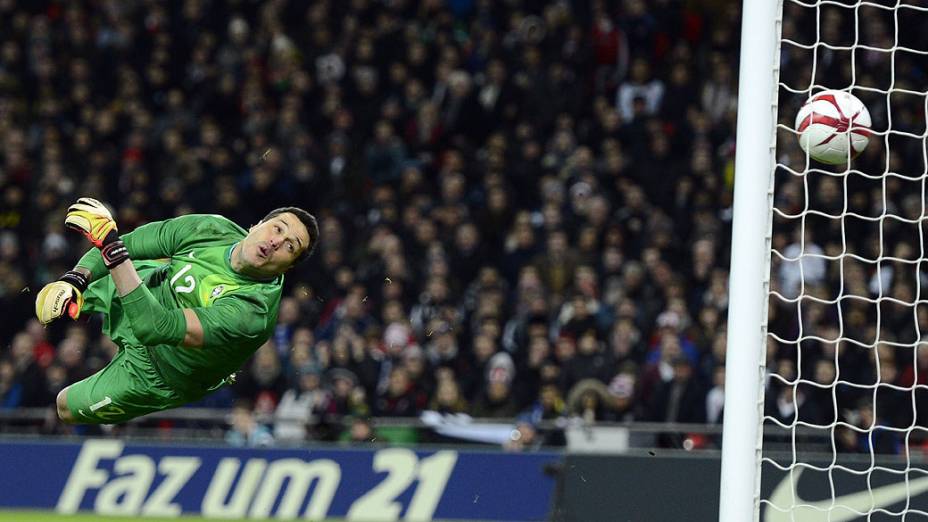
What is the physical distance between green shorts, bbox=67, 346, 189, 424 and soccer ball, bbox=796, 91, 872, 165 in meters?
3.00

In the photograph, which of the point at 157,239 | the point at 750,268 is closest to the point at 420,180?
the point at 157,239

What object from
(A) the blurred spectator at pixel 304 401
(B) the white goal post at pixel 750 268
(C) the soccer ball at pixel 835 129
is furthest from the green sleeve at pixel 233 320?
(A) the blurred spectator at pixel 304 401

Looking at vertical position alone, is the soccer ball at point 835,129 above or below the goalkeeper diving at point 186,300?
above

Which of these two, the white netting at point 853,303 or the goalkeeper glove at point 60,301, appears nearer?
the goalkeeper glove at point 60,301

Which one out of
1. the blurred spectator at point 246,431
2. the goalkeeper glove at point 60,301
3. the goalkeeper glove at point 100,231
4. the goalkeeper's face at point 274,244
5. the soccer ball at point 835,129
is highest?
the soccer ball at point 835,129

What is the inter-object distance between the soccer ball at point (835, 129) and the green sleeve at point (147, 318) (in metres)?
2.74

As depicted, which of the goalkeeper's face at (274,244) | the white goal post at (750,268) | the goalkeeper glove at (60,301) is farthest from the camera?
the goalkeeper's face at (274,244)

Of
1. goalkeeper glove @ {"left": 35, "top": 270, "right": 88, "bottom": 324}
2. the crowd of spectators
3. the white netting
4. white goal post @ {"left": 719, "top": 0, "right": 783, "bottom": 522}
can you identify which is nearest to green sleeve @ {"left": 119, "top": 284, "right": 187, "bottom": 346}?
goalkeeper glove @ {"left": 35, "top": 270, "right": 88, "bottom": 324}

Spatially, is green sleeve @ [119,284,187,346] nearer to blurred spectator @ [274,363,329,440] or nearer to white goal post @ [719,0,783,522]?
white goal post @ [719,0,783,522]

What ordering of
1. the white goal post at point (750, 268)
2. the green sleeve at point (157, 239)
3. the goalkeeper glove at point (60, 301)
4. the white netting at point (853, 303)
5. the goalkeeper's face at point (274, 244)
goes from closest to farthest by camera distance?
1. the white goal post at point (750, 268)
2. the goalkeeper glove at point (60, 301)
3. the goalkeeper's face at point (274, 244)
4. the green sleeve at point (157, 239)
5. the white netting at point (853, 303)

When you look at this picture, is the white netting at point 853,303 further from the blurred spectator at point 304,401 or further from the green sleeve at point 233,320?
the green sleeve at point 233,320

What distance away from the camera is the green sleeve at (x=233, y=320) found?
20.6 ft

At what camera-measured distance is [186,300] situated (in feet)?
21.8

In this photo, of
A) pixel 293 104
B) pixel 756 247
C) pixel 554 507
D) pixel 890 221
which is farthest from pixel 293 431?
pixel 756 247
